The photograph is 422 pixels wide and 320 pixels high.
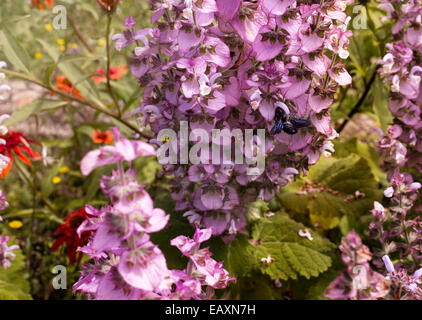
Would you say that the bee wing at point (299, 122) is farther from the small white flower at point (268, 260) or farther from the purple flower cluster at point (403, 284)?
the small white flower at point (268, 260)

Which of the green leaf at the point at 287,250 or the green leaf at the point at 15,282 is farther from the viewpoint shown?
the green leaf at the point at 15,282

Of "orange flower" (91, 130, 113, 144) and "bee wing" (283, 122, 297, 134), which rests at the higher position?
"orange flower" (91, 130, 113, 144)

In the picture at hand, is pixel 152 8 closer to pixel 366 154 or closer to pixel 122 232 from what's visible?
pixel 122 232

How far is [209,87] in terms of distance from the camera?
98 centimetres

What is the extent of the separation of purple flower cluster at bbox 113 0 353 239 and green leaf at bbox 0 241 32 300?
0.75 metres

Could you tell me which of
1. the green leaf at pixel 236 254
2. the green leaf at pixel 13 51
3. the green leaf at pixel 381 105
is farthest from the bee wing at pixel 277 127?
the green leaf at pixel 13 51

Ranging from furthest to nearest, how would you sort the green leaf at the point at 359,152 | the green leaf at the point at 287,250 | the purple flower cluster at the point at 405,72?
the green leaf at the point at 359,152, the green leaf at the point at 287,250, the purple flower cluster at the point at 405,72

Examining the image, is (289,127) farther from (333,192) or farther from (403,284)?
(333,192)

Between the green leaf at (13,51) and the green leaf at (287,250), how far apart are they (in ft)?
3.41

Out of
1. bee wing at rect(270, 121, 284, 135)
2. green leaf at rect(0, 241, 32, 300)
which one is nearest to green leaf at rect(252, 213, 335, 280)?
bee wing at rect(270, 121, 284, 135)

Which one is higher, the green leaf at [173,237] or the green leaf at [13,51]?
the green leaf at [13,51]

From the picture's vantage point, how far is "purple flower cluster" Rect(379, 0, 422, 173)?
4.03 ft

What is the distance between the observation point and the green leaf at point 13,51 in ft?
5.03

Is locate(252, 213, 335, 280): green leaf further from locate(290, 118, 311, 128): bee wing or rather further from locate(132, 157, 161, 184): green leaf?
locate(132, 157, 161, 184): green leaf
